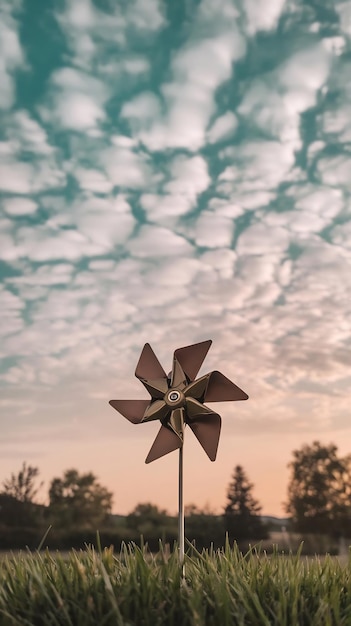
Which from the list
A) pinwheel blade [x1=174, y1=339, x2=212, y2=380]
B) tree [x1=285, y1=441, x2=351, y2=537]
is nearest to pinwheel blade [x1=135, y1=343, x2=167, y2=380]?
pinwheel blade [x1=174, y1=339, x2=212, y2=380]

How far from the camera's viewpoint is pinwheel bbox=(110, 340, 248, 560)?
8.53 metres

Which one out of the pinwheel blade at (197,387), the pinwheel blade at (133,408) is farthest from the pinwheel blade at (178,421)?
the pinwheel blade at (133,408)

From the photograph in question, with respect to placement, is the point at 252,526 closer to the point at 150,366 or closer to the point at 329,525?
the point at 329,525

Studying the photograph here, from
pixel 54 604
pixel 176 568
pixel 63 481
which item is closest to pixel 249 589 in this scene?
pixel 176 568

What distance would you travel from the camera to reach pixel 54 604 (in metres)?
6.08

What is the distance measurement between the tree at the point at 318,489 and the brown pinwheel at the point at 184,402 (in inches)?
1368

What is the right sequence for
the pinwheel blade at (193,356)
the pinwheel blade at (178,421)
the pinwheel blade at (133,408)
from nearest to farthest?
the pinwheel blade at (178,421) → the pinwheel blade at (193,356) → the pinwheel blade at (133,408)

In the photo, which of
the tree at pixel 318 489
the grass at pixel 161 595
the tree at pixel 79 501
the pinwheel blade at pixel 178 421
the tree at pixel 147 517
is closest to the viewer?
the grass at pixel 161 595

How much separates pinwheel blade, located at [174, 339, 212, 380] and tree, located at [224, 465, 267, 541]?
21.5 meters

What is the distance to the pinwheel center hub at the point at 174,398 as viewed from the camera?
859 cm

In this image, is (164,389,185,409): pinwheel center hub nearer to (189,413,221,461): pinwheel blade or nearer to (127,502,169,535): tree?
(189,413,221,461): pinwheel blade

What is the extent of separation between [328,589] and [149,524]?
24.1 metres

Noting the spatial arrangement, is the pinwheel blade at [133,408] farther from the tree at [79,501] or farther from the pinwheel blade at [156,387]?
the tree at [79,501]

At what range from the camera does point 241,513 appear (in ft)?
126
